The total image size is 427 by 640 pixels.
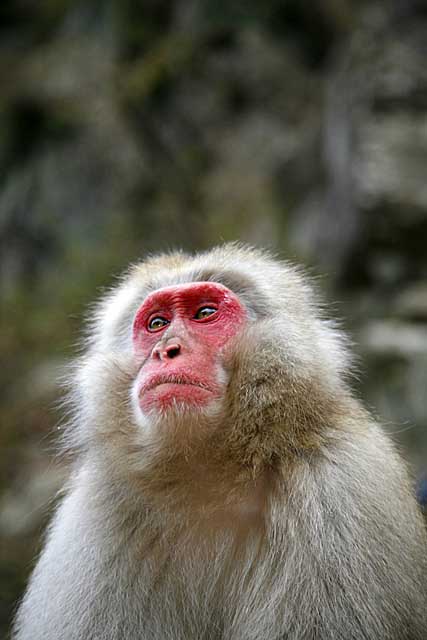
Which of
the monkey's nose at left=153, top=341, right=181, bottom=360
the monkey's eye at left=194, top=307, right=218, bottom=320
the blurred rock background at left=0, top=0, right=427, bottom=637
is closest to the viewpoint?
the monkey's nose at left=153, top=341, right=181, bottom=360

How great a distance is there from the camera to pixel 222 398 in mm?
2963

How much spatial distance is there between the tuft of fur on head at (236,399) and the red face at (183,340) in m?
0.06

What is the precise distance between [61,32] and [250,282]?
9930 mm

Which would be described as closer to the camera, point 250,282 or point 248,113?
point 250,282

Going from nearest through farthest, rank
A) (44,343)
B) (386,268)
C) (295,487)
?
(295,487), (386,268), (44,343)

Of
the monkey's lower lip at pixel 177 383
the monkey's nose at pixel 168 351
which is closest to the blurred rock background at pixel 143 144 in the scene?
the monkey's nose at pixel 168 351

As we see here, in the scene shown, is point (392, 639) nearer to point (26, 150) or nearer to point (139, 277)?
point (139, 277)

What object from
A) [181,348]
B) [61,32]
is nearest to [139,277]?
[181,348]

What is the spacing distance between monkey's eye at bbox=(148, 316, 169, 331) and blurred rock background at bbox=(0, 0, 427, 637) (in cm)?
519

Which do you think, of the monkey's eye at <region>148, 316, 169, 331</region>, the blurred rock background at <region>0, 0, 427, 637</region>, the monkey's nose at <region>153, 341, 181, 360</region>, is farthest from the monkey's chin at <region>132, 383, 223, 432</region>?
the blurred rock background at <region>0, 0, 427, 637</region>


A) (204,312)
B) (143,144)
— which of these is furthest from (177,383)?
(143,144)

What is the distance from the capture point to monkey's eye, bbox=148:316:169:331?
3328mm

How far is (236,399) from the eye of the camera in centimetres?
297

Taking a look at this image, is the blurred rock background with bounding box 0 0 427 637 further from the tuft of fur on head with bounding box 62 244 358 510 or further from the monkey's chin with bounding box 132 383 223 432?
the monkey's chin with bounding box 132 383 223 432
